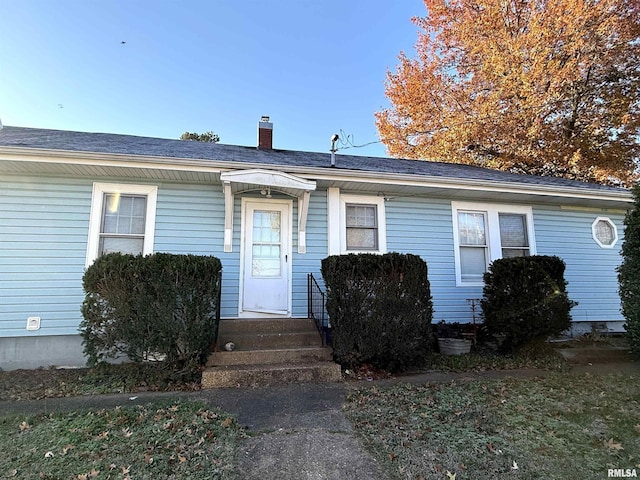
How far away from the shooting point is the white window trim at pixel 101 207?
544 centimetres

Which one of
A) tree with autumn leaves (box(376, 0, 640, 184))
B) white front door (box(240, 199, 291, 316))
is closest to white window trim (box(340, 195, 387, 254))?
white front door (box(240, 199, 291, 316))

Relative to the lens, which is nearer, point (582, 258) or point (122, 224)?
point (122, 224)

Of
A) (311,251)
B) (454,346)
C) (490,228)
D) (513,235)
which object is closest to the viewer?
(454,346)

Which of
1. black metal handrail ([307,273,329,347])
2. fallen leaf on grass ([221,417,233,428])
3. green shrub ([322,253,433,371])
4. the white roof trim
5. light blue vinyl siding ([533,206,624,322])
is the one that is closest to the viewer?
fallen leaf on grass ([221,417,233,428])

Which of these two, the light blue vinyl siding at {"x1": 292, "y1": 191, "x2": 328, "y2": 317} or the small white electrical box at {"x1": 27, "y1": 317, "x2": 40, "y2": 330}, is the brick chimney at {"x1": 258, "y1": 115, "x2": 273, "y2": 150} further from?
the small white electrical box at {"x1": 27, "y1": 317, "x2": 40, "y2": 330}

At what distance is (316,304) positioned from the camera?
19.6 ft

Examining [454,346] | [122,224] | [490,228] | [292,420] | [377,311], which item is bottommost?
[292,420]

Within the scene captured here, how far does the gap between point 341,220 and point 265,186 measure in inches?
60.7

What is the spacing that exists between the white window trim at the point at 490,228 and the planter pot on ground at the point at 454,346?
4.11ft

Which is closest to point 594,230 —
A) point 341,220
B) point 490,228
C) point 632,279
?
point 490,228

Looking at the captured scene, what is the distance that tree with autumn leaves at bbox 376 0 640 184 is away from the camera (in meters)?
13.2

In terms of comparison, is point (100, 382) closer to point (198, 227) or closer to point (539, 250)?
point (198, 227)

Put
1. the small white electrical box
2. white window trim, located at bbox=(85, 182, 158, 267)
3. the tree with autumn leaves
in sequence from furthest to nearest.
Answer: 1. the tree with autumn leaves
2. white window trim, located at bbox=(85, 182, 158, 267)
3. the small white electrical box

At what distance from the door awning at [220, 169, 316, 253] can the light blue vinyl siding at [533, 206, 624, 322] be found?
4992 mm
